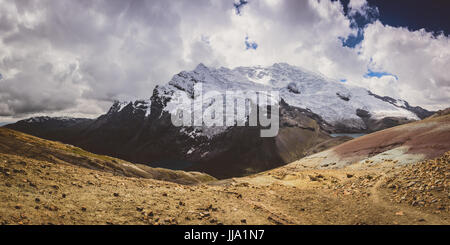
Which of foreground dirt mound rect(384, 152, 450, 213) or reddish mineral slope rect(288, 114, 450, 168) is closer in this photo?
foreground dirt mound rect(384, 152, 450, 213)

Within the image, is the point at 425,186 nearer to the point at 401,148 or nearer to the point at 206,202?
the point at 206,202

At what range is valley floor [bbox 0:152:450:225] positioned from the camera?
11680 mm

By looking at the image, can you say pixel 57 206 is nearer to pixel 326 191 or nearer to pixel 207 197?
pixel 207 197

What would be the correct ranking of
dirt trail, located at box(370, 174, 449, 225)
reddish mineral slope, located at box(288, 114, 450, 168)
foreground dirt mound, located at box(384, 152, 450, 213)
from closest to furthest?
1. dirt trail, located at box(370, 174, 449, 225)
2. foreground dirt mound, located at box(384, 152, 450, 213)
3. reddish mineral slope, located at box(288, 114, 450, 168)

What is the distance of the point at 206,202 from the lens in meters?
14.7

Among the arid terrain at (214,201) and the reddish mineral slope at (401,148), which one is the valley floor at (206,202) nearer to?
the arid terrain at (214,201)

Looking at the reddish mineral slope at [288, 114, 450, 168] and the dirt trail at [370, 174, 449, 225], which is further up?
the reddish mineral slope at [288, 114, 450, 168]

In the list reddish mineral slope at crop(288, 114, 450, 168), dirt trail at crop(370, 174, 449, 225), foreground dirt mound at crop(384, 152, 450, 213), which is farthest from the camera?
reddish mineral slope at crop(288, 114, 450, 168)

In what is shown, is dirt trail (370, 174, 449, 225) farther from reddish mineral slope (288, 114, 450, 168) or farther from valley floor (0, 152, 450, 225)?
reddish mineral slope (288, 114, 450, 168)

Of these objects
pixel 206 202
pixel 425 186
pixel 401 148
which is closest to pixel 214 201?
pixel 206 202

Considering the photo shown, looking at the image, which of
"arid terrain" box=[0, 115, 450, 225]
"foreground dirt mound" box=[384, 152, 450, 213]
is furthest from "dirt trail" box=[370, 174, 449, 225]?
"foreground dirt mound" box=[384, 152, 450, 213]

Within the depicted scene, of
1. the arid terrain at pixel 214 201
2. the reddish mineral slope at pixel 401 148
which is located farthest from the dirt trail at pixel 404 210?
the reddish mineral slope at pixel 401 148
